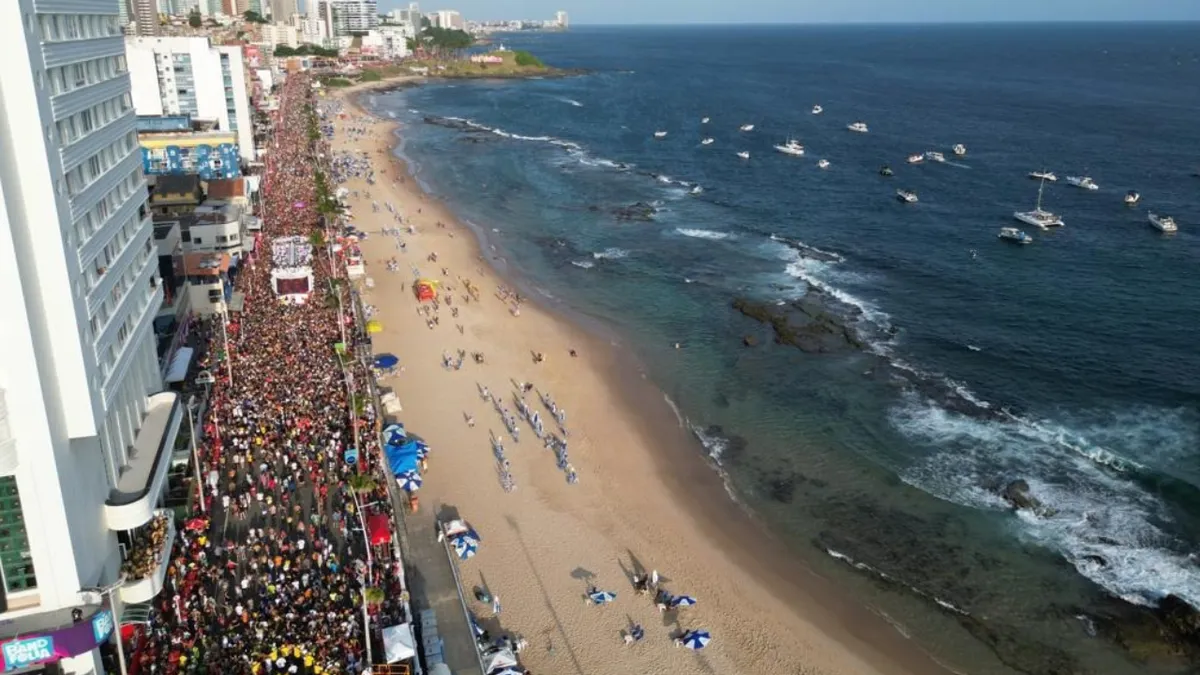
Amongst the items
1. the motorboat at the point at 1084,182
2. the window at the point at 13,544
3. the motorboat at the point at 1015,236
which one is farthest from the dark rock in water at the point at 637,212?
the window at the point at 13,544

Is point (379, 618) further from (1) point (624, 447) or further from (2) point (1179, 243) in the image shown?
(2) point (1179, 243)

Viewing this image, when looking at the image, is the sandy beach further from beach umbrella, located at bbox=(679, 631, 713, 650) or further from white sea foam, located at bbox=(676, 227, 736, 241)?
white sea foam, located at bbox=(676, 227, 736, 241)

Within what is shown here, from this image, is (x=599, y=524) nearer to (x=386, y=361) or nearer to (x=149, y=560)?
(x=149, y=560)

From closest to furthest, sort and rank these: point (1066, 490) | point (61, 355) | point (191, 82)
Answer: point (61, 355), point (1066, 490), point (191, 82)

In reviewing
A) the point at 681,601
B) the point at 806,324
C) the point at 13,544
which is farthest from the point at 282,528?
the point at 806,324

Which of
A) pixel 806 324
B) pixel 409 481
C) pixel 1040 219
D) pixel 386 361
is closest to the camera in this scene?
pixel 409 481

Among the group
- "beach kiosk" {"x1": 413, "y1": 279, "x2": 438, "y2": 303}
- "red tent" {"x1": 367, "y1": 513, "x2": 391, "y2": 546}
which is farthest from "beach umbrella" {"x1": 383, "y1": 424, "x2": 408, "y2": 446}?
"beach kiosk" {"x1": 413, "y1": 279, "x2": 438, "y2": 303}

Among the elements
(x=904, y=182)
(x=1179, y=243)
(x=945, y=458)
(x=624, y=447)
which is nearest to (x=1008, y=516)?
(x=945, y=458)
